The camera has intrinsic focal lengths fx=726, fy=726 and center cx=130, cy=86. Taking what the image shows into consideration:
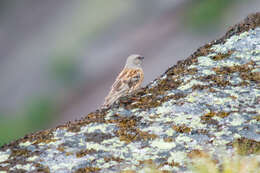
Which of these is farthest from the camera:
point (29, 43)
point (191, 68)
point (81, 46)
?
point (29, 43)

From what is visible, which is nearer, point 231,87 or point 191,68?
point 231,87

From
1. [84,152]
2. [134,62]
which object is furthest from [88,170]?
[134,62]

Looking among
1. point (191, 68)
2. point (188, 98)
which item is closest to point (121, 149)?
point (188, 98)

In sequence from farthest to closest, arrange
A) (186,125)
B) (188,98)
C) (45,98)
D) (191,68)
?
(45,98) < (191,68) < (188,98) < (186,125)

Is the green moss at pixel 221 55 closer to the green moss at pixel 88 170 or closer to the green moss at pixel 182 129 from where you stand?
the green moss at pixel 182 129

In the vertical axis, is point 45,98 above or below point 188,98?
above

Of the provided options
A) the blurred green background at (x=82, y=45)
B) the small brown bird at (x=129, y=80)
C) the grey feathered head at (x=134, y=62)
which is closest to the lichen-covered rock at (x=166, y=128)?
the small brown bird at (x=129, y=80)

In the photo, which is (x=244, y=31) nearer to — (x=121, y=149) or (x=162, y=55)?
(x=121, y=149)

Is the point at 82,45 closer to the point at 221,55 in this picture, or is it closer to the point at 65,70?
the point at 65,70
